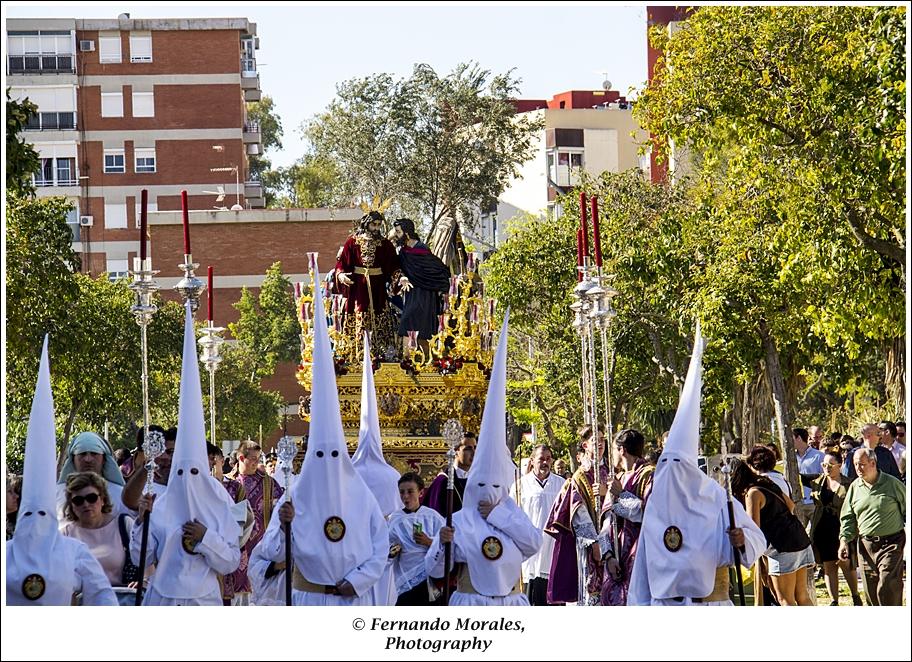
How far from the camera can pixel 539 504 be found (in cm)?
1619

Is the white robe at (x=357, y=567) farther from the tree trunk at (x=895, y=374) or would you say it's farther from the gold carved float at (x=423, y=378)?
the tree trunk at (x=895, y=374)

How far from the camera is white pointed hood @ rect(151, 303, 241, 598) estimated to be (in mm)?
10102

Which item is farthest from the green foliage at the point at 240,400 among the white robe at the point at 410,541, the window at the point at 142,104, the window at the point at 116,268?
the white robe at the point at 410,541

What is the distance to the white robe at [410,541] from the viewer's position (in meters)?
11.3

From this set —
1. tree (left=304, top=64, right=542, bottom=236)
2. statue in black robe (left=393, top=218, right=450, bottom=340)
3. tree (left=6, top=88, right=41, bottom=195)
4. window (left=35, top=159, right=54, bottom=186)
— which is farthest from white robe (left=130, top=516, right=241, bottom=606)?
window (left=35, top=159, right=54, bottom=186)

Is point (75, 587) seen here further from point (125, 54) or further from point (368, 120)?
point (125, 54)

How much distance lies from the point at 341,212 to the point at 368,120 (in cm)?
158

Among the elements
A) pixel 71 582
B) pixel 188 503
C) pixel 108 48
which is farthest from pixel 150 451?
pixel 108 48

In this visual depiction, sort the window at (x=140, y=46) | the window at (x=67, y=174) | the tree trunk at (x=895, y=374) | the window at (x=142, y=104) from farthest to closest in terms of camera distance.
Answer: the window at (x=140, y=46), the window at (x=67, y=174), the window at (x=142, y=104), the tree trunk at (x=895, y=374)

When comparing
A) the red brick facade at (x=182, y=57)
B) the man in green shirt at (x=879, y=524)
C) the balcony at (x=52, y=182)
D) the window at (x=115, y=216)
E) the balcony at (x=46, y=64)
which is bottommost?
the man in green shirt at (x=879, y=524)

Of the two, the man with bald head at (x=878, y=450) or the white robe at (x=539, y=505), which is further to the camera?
the white robe at (x=539, y=505)

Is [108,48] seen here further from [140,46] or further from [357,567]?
[357,567]

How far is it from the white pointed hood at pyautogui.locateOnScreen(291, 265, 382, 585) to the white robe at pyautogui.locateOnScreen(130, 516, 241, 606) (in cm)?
42

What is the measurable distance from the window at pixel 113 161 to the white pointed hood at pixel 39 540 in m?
22.5
